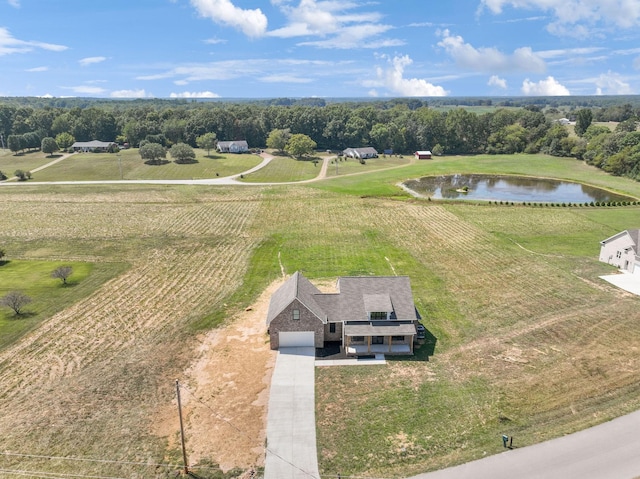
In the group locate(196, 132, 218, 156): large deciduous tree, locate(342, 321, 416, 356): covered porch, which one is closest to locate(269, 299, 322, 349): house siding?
locate(342, 321, 416, 356): covered porch

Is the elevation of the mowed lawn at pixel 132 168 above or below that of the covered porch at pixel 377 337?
above

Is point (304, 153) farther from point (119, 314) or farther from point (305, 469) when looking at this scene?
point (305, 469)

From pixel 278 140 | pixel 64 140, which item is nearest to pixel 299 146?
pixel 278 140

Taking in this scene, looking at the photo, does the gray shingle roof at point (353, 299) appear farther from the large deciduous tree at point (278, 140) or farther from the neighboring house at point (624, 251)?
the large deciduous tree at point (278, 140)

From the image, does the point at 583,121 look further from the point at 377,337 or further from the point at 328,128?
the point at 377,337

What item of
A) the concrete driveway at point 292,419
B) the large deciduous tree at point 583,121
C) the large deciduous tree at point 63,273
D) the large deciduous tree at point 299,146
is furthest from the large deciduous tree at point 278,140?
the concrete driveway at point 292,419

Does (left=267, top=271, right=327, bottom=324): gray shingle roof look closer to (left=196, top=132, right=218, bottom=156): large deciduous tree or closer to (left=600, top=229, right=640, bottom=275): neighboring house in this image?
(left=600, top=229, right=640, bottom=275): neighboring house
